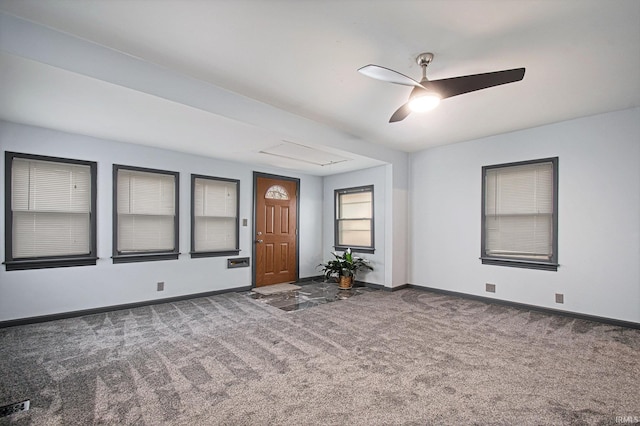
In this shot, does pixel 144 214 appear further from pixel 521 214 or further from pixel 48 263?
pixel 521 214

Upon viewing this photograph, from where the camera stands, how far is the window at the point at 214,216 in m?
4.91

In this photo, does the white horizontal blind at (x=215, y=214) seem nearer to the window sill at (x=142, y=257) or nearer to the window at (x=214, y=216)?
the window at (x=214, y=216)

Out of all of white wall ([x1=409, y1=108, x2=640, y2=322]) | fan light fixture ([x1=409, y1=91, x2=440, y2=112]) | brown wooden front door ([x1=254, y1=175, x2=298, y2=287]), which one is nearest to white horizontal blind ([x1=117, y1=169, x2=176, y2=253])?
brown wooden front door ([x1=254, y1=175, x2=298, y2=287])

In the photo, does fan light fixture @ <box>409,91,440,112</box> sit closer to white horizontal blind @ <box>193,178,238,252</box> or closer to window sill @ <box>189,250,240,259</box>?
white horizontal blind @ <box>193,178,238,252</box>

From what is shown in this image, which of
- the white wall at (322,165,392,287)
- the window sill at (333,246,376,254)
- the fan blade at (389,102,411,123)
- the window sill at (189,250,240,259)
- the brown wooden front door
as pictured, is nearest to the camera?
the fan blade at (389,102,411,123)

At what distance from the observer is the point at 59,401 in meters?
2.03

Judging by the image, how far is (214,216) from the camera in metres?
5.12

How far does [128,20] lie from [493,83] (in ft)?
9.06

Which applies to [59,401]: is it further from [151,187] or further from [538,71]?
[538,71]

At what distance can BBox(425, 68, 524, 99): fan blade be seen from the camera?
221 centimetres

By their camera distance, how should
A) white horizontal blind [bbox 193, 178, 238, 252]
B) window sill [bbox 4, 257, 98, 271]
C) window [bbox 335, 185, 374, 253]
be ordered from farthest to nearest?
window [bbox 335, 185, 374, 253] < white horizontal blind [bbox 193, 178, 238, 252] < window sill [bbox 4, 257, 98, 271]


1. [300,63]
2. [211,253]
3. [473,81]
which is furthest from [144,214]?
[473,81]

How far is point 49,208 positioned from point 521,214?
6.40m

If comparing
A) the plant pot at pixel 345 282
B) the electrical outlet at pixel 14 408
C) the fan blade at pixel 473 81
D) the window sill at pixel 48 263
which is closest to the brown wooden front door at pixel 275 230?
the plant pot at pixel 345 282
